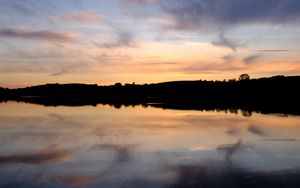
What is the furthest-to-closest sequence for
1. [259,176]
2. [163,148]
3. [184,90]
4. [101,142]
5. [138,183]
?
[184,90] → [101,142] → [163,148] → [259,176] → [138,183]

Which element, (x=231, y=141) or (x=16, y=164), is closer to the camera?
(x=16, y=164)

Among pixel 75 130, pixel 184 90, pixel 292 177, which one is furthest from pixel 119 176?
pixel 184 90

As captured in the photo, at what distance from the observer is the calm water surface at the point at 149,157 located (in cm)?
1088

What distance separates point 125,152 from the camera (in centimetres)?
1571

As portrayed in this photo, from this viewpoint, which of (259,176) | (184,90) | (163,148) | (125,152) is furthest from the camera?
(184,90)

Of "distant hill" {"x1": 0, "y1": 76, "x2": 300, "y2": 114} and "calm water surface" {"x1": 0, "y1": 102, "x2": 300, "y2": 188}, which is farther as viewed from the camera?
"distant hill" {"x1": 0, "y1": 76, "x2": 300, "y2": 114}

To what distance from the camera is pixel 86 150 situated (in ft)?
53.4

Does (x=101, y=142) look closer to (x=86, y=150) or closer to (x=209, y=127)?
(x=86, y=150)

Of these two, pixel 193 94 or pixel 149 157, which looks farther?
pixel 193 94

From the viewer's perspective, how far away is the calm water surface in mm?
10883

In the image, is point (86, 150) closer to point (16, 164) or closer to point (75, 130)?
point (16, 164)

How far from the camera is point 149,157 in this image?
1466 centimetres

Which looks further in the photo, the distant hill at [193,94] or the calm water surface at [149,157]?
the distant hill at [193,94]

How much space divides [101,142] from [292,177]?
9.88 m
